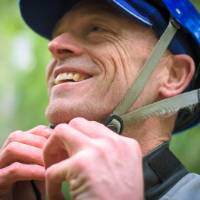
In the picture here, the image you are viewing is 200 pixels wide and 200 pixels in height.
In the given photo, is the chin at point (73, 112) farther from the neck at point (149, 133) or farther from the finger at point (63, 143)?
the finger at point (63, 143)

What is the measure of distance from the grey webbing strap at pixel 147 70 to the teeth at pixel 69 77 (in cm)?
21

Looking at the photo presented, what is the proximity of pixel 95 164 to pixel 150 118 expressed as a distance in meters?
0.86

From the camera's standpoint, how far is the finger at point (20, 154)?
257cm

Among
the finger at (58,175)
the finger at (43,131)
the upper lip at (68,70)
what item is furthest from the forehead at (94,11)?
the finger at (58,175)

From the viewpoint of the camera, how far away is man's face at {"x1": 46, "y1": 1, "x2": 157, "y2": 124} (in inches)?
109

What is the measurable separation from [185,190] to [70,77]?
712mm

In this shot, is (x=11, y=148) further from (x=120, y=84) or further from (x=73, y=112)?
(x=120, y=84)

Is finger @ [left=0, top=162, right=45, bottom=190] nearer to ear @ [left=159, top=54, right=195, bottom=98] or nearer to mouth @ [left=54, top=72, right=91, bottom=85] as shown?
mouth @ [left=54, top=72, right=91, bottom=85]

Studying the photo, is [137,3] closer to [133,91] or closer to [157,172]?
[133,91]

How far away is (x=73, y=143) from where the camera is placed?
2.19 metres

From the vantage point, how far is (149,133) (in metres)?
2.87

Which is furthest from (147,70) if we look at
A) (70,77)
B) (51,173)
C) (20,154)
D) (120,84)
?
(51,173)

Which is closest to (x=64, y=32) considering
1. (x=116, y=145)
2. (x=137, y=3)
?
(x=137, y=3)

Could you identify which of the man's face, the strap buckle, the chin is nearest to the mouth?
the man's face
